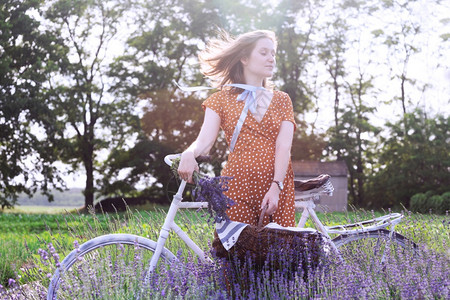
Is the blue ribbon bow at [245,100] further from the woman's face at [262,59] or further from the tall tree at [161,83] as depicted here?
the tall tree at [161,83]

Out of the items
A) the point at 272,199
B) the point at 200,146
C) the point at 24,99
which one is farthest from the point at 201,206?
the point at 24,99

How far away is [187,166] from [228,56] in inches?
37.8

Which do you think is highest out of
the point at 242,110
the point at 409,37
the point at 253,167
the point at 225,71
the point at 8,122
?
the point at 409,37

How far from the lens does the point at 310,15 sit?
2897 centimetres

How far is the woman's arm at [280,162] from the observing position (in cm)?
332

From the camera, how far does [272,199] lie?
331 cm

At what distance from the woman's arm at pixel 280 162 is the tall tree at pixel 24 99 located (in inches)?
792

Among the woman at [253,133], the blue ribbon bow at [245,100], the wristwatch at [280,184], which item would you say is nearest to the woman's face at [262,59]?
the woman at [253,133]

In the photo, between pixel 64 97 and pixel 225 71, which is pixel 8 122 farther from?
pixel 225 71

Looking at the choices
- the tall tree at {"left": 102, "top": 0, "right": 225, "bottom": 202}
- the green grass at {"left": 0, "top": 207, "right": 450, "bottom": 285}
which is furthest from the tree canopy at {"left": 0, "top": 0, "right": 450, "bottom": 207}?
the green grass at {"left": 0, "top": 207, "right": 450, "bottom": 285}

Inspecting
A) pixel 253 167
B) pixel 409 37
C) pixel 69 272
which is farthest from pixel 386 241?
pixel 409 37

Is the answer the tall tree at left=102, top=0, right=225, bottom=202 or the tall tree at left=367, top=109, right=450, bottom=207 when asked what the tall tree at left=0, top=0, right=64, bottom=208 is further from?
the tall tree at left=367, top=109, right=450, bottom=207

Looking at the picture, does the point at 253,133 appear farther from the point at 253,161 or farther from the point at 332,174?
the point at 332,174

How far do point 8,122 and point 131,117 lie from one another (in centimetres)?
541
